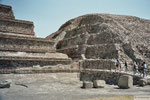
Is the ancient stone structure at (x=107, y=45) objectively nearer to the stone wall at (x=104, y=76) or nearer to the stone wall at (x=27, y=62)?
the stone wall at (x=104, y=76)

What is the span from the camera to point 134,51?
16953mm

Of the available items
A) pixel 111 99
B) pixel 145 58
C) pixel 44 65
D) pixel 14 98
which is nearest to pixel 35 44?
pixel 44 65

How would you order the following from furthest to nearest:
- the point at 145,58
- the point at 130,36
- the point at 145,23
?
the point at 145,23 → the point at 130,36 → the point at 145,58

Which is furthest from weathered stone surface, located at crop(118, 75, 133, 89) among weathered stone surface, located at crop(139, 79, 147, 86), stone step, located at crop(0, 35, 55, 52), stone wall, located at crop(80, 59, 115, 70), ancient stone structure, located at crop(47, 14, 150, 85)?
stone step, located at crop(0, 35, 55, 52)

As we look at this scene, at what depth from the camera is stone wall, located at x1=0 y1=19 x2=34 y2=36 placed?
12767mm

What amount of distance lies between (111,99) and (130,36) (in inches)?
638

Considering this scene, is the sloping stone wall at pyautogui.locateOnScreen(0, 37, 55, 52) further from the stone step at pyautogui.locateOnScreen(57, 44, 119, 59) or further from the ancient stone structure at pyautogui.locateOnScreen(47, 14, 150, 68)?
the stone step at pyautogui.locateOnScreen(57, 44, 119, 59)

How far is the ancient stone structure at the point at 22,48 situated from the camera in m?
10.8

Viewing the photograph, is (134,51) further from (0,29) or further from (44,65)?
(0,29)

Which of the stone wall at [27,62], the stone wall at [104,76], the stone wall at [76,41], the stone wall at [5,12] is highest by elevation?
the stone wall at [5,12]

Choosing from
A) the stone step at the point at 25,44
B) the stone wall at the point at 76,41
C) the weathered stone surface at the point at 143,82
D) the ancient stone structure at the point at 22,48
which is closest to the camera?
the weathered stone surface at the point at 143,82

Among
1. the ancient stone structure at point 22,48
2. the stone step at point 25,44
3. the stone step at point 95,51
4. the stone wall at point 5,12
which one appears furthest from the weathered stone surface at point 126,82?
the stone wall at point 5,12

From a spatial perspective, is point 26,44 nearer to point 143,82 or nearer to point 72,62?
point 72,62

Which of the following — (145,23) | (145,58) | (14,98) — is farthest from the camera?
(145,23)
